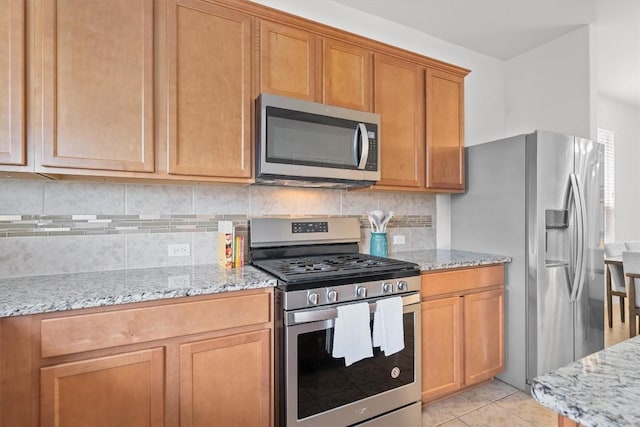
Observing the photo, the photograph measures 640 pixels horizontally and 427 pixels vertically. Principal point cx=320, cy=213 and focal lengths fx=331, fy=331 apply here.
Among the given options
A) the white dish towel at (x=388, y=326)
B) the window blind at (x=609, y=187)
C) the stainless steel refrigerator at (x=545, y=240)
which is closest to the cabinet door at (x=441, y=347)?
the white dish towel at (x=388, y=326)

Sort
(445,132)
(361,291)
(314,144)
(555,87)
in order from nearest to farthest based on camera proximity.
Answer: (361,291) < (314,144) < (445,132) < (555,87)

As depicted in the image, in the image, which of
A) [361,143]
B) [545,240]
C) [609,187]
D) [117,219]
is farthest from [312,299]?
[609,187]

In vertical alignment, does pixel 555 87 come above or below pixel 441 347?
above

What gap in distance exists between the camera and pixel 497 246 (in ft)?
7.98

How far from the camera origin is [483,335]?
226 centimetres

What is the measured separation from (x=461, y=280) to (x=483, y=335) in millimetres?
454

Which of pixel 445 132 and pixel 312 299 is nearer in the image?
pixel 312 299

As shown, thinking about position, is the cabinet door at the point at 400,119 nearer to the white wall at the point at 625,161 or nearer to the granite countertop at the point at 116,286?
the granite countertop at the point at 116,286

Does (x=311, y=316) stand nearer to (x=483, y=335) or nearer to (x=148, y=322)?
(x=148, y=322)

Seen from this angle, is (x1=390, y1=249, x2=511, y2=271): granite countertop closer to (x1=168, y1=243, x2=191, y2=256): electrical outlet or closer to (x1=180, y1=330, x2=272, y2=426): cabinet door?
(x1=180, y1=330, x2=272, y2=426): cabinet door

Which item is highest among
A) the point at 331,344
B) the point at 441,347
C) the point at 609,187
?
the point at 609,187

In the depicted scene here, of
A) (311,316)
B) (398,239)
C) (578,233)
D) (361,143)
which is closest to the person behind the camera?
(311,316)

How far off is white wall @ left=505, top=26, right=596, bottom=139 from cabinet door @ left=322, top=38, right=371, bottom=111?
6.35 ft

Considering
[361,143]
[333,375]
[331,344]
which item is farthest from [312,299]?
[361,143]
